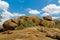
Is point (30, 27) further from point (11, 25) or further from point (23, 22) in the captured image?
point (11, 25)

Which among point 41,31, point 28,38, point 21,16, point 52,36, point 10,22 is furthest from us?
point 21,16

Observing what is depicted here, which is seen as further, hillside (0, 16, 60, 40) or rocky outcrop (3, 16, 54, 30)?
rocky outcrop (3, 16, 54, 30)

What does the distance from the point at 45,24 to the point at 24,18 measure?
3.66m

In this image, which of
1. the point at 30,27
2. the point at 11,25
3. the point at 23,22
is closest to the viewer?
the point at 30,27

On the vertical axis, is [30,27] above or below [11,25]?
below

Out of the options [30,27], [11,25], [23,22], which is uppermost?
[23,22]

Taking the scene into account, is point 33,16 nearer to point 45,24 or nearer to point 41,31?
point 45,24

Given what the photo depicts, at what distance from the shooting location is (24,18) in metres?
30.6

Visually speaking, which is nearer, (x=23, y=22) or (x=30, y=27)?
(x=30, y=27)

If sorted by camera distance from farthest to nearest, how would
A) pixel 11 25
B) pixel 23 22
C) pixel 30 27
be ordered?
pixel 23 22, pixel 11 25, pixel 30 27

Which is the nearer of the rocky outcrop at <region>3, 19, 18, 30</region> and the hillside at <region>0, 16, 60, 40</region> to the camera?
the hillside at <region>0, 16, 60, 40</region>

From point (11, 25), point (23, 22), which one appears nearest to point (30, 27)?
point (23, 22)

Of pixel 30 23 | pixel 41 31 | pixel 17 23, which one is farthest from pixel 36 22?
pixel 41 31

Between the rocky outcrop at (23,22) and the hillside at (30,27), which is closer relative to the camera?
the hillside at (30,27)
